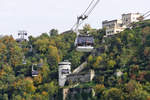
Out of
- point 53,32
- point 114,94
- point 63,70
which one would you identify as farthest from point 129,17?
point 114,94

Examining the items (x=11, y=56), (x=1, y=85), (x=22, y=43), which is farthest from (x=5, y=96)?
(x=22, y=43)

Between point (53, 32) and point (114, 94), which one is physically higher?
point (53, 32)

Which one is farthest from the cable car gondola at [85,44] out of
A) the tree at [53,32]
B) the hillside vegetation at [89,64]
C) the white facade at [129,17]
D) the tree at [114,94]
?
the tree at [53,32]

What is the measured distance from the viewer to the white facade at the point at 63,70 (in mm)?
75875

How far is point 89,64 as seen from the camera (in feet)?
249

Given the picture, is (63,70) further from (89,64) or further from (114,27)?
(114,27)

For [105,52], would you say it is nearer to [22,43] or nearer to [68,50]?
[68,50]

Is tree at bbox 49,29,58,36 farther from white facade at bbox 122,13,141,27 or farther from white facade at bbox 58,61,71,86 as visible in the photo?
white facade at bbox 58,61,71,86

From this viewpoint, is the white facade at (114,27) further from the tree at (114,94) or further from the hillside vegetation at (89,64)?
the tree at (114,94)

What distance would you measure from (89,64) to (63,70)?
3830mm

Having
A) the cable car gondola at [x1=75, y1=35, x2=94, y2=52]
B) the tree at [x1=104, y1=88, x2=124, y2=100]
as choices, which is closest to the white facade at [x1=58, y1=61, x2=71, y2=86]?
the tree at [x1=104, y1=88, x2=124, y2=100]

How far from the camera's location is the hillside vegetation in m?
63.2

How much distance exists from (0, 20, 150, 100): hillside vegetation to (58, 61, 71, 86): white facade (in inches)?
41.0

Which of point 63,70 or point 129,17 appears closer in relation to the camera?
point 63,70
